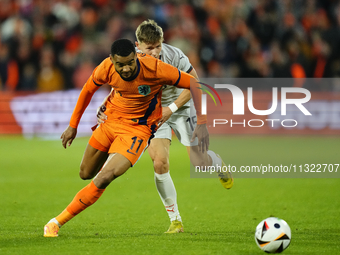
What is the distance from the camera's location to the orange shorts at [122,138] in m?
4.97

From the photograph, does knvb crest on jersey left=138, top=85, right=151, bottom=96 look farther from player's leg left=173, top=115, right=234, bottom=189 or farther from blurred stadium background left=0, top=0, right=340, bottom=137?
blurred stadium background left=0, top=0, right=340, bottom=137

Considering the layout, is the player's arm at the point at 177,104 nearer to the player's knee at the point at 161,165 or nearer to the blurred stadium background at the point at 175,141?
the player's knee at the point at 161,165

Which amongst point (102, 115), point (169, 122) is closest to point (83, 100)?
point (102, 115)

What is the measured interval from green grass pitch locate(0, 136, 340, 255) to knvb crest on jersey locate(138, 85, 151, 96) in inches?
54.4

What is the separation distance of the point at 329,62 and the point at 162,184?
10094 mm

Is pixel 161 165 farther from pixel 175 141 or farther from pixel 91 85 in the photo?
pixel 175 141

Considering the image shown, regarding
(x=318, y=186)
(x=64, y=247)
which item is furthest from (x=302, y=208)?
(x=64, y=247)

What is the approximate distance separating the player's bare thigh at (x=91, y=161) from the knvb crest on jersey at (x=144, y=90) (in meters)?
0.73

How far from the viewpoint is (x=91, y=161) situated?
205 inches

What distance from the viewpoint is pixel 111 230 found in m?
5.34

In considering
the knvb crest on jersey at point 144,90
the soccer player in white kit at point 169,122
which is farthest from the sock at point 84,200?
the knvb crest on jersey at point 144,90

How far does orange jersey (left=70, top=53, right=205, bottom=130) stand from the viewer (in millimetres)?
4876

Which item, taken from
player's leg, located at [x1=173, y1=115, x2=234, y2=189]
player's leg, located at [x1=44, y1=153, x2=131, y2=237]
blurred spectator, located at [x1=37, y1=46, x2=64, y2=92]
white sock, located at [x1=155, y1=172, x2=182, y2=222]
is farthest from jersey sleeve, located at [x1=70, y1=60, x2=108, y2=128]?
blurred spectator, located at [x1=37, y1=46, x2=64, y2=92]

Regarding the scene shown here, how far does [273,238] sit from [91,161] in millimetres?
1961
